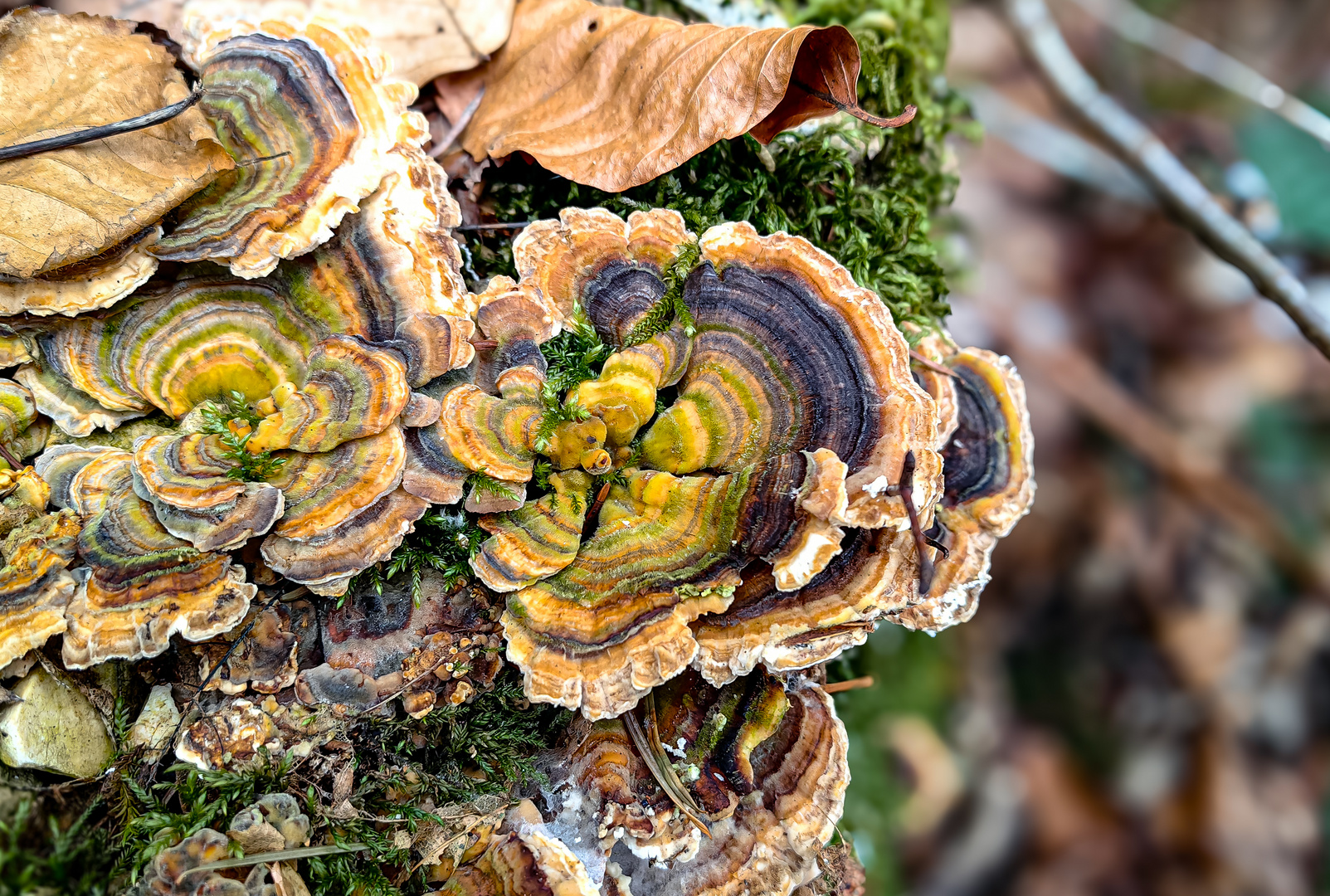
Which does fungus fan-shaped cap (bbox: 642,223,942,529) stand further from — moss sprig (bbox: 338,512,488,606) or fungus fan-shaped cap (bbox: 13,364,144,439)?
fungus fan-shaped cap (bbox: 13,364,144,439)

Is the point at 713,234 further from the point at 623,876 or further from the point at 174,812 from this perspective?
the point at 174,812

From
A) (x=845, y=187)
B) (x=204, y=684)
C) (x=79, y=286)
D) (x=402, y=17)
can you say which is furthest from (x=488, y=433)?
(x=845, y=187)

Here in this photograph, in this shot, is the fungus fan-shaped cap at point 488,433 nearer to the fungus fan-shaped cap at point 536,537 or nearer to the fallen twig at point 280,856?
the fungus fan-shaped cap at point 536,537

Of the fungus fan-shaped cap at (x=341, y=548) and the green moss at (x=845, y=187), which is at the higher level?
the green moss at (x=845, y=187)

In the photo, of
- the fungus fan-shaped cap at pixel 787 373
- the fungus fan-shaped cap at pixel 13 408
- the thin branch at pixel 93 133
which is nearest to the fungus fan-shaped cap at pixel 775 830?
the fungus fan-shaped cap at pixel 787 373

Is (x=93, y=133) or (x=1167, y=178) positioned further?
(x=1167, y=178)

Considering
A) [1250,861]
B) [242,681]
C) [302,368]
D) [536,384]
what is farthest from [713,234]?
[1250,861]

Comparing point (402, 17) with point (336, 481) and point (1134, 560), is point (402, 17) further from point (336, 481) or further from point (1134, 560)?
point (1134, 560)
